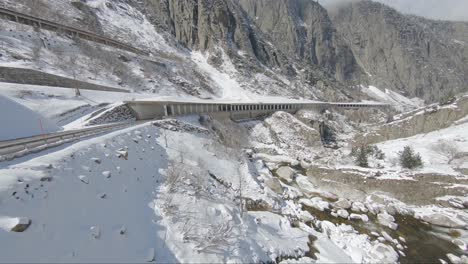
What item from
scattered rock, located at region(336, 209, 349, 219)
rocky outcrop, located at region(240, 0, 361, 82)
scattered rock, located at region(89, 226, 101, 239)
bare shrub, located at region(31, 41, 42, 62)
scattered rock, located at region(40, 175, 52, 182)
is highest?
rocky outcrop, located at region(240, 0, 361, 82)

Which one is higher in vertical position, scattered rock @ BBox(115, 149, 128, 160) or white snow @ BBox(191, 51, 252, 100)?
white snow @ BBox(191, 51, 252, 100)

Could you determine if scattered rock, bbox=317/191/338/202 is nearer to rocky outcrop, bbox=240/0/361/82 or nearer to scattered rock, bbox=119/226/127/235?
scattered rock, bbox=119/226/127/235

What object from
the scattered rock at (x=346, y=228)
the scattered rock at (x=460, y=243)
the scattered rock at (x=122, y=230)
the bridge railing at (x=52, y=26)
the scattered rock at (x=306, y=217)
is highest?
the bridge railing at (x=52, y=26)

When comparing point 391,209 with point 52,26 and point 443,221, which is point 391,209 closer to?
point 443,221

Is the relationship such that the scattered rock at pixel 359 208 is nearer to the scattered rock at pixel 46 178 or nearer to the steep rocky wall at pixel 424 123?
the scattered rock at pixel 46 178

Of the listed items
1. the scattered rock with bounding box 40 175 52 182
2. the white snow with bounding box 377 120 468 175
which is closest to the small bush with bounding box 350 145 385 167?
the white snow with bounding box 377 120 468 175

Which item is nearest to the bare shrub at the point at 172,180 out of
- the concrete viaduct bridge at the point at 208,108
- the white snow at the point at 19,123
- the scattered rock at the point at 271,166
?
the white snow at the point at 19,123

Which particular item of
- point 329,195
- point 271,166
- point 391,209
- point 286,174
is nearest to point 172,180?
point 329,195
